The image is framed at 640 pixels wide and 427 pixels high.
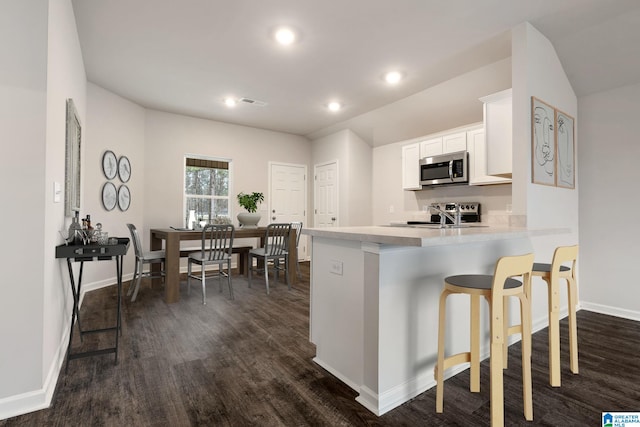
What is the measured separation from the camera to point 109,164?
14.7ft

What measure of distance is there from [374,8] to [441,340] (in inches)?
101

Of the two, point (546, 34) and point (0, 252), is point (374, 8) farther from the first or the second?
point (0, 252)

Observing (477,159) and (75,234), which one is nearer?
(75,234)

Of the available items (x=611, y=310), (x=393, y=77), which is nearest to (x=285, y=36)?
(x=393, y=77)

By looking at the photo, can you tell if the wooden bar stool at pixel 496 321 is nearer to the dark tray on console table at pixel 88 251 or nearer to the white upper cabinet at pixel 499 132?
the white upper cabinet at pixel 499 132

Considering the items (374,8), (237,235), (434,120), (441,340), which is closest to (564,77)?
(434,120)

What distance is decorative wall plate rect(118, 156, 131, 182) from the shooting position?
15.4 ft

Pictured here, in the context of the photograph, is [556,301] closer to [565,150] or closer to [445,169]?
[565,150]

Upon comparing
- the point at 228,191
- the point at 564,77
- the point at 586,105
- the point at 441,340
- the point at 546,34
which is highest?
the point at 546,34

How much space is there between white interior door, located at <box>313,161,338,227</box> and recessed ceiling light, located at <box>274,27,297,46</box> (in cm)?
330

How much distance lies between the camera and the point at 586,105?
142 inches

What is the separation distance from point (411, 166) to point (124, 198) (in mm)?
4372

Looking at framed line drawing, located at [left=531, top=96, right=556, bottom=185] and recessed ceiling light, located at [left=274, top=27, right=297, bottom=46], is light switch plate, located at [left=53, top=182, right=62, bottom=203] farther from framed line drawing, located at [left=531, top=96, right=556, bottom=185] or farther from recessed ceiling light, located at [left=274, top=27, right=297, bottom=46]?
framed line drawing, located at [left=531, top=96, right=556, bottom=185]

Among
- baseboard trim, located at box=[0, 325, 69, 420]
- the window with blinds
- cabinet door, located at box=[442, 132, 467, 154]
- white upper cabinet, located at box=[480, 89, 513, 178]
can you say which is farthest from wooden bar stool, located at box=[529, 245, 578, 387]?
the window with blinds
